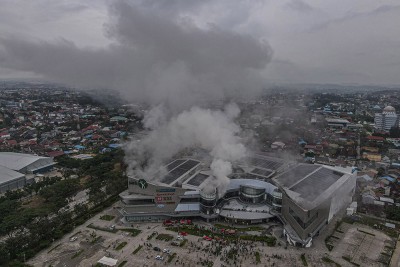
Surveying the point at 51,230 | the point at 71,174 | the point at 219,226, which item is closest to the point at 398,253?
the point at 219,226

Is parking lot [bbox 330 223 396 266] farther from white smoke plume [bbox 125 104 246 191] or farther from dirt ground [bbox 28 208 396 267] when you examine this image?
white smoke plume [bbox 125 104 246 191]

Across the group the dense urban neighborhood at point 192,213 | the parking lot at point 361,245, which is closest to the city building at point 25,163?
the dense urban neighborhood at point 192,213

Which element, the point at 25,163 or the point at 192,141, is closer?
the point at 192,141

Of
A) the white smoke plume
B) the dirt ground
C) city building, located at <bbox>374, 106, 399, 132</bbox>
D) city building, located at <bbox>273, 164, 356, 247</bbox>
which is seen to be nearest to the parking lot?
the dirt ground

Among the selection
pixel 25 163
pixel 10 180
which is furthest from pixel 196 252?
pixel 25 163

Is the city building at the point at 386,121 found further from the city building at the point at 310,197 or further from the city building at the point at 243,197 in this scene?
the city building at the point at 243,197

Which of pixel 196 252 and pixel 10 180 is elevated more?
pixel 10 180

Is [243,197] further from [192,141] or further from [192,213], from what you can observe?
[192,141]

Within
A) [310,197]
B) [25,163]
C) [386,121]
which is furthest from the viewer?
[386,121]
